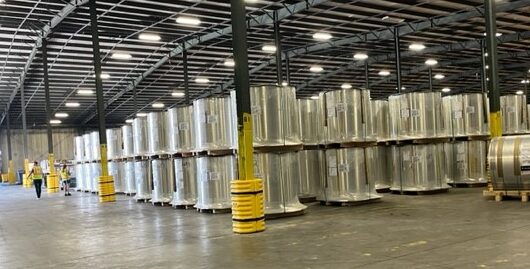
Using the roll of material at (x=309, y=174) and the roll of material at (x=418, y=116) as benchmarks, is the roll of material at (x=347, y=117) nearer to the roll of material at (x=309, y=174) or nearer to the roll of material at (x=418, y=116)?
the roll of material at (x=309, y=174)

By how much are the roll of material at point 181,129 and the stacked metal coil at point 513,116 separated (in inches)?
342

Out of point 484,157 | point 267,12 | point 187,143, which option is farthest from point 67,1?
point 484,157

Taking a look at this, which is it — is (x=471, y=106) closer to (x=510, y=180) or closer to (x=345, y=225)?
(x=510, y=180)

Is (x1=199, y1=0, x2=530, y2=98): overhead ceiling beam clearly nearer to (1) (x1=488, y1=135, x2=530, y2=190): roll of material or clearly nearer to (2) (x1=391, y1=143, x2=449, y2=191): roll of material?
(2) (x1=391, y1=143, x2=449, y2=191): roll of material

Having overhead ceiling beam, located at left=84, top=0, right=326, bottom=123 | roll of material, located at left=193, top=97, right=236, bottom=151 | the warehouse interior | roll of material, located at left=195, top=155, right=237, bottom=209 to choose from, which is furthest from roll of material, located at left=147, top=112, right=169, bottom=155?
overhead ceiling beam, located at left=84, top=0, right=326, bottom=123

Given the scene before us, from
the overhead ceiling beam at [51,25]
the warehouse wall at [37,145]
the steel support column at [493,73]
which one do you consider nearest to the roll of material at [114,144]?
the overhead ceiling beam at [51,25]

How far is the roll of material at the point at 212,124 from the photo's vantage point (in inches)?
398

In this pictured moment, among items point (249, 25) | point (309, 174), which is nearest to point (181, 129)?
point (309, 174)

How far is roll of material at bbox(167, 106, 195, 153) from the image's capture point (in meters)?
11.5

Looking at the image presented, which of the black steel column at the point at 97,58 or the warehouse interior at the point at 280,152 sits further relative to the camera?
the black steel column at the point at 97,58

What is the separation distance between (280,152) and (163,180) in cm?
482

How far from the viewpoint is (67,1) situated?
16266 millimetres

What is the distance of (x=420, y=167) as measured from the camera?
1184 centimetres

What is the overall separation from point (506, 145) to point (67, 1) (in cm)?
1363
